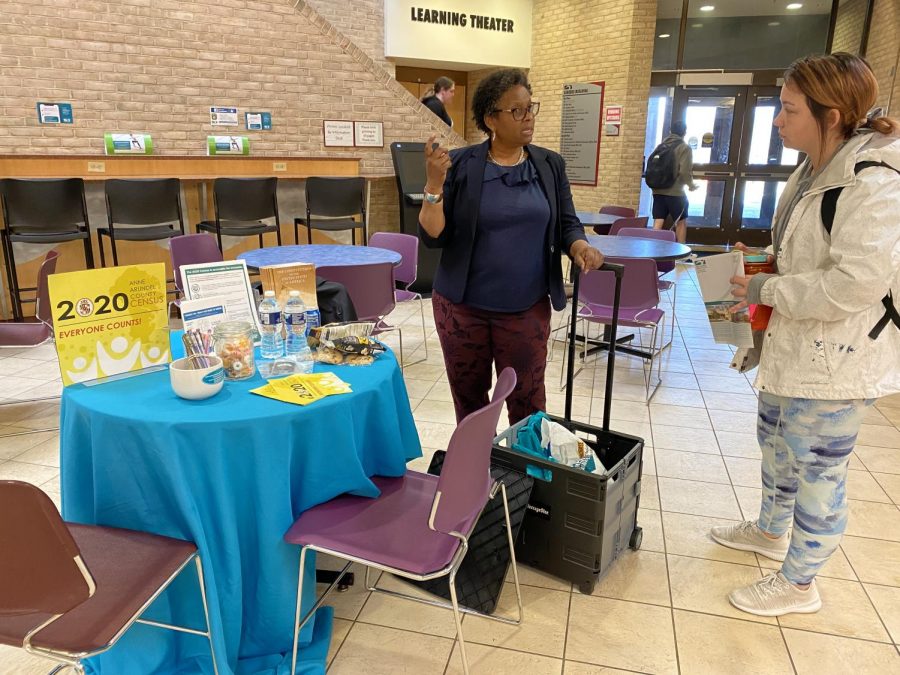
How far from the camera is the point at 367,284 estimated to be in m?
3.49

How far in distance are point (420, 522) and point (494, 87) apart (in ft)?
4.64

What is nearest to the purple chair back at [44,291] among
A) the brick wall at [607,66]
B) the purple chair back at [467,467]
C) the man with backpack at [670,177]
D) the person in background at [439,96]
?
the purple chair back at [467,467]

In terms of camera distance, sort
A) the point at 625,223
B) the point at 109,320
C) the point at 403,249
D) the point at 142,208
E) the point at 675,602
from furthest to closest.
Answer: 1. the point at 625,223
2. the point at 142,208
3. the point at 403,249
4. the point at 675,602
5. the point at 109,320

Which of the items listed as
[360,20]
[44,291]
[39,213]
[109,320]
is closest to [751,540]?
[109,320]

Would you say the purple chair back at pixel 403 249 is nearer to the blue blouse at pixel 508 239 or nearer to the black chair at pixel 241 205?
→ the black chair at pixel 241 205

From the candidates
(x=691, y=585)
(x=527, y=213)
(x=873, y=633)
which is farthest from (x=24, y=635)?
(x=873, y=633)

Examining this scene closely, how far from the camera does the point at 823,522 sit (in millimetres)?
1957

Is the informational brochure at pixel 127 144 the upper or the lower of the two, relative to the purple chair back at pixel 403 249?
upper

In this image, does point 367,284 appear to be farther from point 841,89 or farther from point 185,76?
point 185,76

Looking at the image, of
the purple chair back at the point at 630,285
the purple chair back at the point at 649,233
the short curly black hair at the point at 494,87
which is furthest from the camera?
the purple chair back at the point at 649,233

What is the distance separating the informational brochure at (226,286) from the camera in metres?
1.86

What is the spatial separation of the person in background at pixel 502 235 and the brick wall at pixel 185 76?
15.6ft

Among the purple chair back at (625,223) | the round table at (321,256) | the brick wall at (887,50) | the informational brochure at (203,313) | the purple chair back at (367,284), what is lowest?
the purple chair back at (367,284)

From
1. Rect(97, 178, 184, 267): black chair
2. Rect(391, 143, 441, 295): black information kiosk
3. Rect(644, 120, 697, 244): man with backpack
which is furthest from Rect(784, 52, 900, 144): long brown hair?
Rect(644, 120, 697, 244): man with backpack
